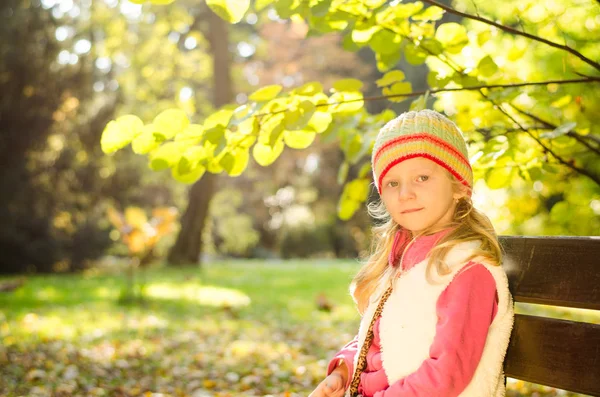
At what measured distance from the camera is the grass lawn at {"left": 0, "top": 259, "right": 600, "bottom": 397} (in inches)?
166

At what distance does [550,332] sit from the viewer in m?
1.80

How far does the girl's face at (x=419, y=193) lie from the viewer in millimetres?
1791

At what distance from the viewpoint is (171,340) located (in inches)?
225

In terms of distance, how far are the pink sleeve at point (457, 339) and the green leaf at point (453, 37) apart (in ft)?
3.46

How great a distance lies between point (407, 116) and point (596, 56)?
6.03 feet

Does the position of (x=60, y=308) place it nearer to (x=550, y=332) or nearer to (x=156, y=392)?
(x=156, y=392)

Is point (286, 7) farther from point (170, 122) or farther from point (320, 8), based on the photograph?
point (170, 122)

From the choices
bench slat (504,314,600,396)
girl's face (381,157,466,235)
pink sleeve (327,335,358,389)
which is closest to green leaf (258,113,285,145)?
girl's face (381,157,466,235)

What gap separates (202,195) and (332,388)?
13.0 metres

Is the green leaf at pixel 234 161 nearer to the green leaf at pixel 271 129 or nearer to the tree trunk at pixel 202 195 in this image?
the green leaf at pixel 271 129

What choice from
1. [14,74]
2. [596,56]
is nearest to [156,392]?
[596,56]

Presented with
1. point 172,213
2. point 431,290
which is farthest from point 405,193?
point 172,213

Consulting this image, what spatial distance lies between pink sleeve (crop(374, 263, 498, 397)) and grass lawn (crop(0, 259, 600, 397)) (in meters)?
0.52

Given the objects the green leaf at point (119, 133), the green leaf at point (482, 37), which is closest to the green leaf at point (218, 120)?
A: the green leaf at point (119, 133)
